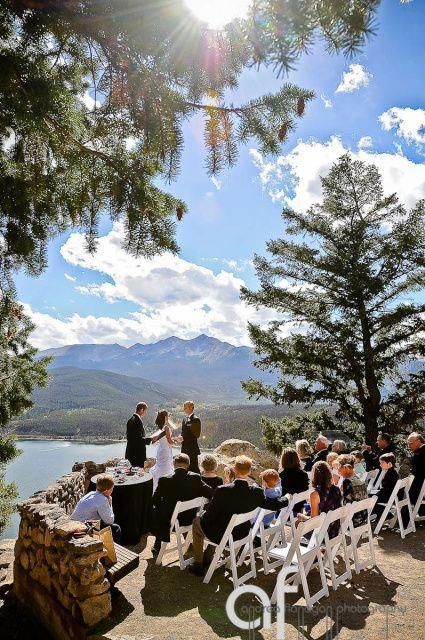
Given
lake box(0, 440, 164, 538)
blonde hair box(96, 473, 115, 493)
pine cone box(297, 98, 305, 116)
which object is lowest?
lake box(0, 440, 164, 538)

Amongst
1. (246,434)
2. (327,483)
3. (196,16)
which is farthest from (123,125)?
(246,434)

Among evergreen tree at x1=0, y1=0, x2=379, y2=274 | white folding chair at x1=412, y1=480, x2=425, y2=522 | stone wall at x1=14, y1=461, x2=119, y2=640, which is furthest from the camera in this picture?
white folding chair at x1=412, y1=480, x2=425, y2=522

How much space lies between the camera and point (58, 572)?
169 inches

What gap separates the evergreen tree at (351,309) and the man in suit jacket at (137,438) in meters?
6.25

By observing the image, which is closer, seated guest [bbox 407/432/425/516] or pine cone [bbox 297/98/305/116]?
pine cone [bbox 297/98/305/116]

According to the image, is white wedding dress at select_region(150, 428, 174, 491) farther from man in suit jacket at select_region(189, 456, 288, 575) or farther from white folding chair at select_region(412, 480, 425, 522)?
white folding chair at select_region(412, 480, 425, 522)

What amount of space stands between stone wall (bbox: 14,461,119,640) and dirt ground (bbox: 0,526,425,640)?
0.65 feet

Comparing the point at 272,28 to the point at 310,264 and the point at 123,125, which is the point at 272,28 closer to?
the point at 123,125

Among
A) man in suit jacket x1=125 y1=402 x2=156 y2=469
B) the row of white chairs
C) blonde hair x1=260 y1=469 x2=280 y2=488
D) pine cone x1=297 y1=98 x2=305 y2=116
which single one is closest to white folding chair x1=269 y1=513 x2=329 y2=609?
the row of white chairs

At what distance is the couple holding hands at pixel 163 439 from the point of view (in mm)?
7293

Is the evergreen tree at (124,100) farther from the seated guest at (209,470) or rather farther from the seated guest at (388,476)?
the seated guest at (388,476)

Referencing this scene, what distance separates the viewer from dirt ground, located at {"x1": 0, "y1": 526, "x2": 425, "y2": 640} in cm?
355

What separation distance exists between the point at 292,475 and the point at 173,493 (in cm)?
174

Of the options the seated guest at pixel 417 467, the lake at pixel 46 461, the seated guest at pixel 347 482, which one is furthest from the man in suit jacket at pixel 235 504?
the lake at pixel 46 461
